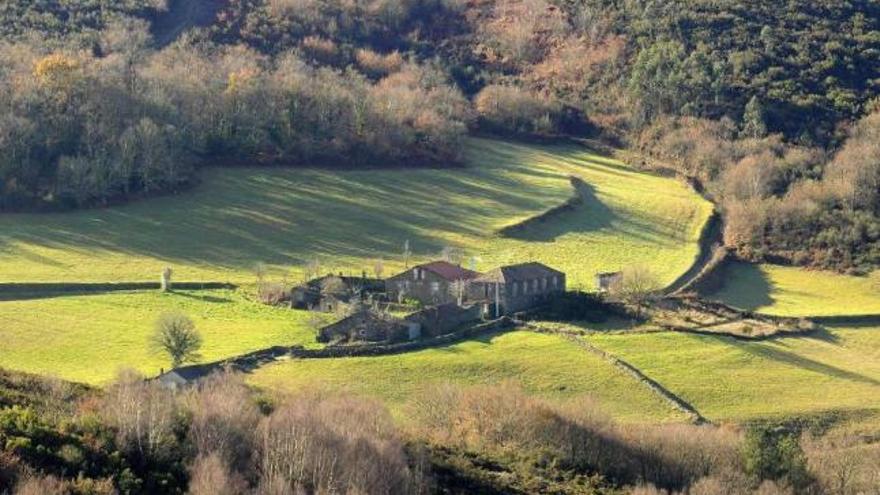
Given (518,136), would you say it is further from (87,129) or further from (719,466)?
(719,466)

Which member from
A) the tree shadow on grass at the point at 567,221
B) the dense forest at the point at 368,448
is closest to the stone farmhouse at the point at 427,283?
the tree shadow on grass at the point at 567,221

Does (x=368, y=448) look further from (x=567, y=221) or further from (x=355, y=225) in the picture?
(x=567, y=221)

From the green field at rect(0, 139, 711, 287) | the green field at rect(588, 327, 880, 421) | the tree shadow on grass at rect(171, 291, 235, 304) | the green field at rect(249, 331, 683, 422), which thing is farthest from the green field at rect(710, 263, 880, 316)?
the tree shadow on grass at rect(171, 291, 235, 304)

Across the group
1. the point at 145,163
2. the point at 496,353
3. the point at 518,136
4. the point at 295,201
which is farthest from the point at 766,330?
the point at 518,136

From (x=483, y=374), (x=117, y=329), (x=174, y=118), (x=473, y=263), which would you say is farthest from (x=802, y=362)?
(x=174, y=118)

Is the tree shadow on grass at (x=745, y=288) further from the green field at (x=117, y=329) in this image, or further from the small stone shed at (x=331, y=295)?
the green field at (x=117, y=329)

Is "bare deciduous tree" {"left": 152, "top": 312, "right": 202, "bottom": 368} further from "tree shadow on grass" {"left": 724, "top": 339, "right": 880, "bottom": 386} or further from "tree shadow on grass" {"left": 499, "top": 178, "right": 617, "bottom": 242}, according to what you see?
"tree shadow on grass" {"left": 499, "top": 178, "right": 617, "bottom": 242}
